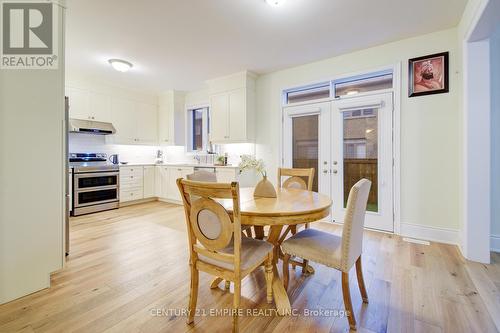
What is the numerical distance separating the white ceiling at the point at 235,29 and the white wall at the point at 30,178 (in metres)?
0.84

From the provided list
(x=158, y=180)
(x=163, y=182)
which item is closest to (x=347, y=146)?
(x=163, y=182)

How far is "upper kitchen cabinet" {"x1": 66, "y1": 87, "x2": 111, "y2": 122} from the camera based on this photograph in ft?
14.2

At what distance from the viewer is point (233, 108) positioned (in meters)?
4.35

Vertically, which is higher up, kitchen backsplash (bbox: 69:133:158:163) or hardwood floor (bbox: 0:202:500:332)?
kitchen backsplash (bbox: 69:133:158:163)

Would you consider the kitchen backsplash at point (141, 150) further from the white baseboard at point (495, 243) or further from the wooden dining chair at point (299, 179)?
the white baseboard at point (495, 243)

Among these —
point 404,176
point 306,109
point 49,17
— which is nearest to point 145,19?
point 49,17

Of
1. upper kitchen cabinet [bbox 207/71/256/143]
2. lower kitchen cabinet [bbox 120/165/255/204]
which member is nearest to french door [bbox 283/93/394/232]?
upper kitchen cabinet [bbox 207/71/256/143]

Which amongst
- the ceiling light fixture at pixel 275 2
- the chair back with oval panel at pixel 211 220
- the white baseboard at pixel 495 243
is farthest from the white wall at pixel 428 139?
the chair back with oval panel at pixel 211 220

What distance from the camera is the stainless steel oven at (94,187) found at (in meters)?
4.09

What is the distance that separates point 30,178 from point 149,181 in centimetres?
364

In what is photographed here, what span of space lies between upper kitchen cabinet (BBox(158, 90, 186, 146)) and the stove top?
137 cm

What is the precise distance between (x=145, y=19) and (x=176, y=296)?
286 cm

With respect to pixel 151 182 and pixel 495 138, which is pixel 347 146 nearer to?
pixel 495 138

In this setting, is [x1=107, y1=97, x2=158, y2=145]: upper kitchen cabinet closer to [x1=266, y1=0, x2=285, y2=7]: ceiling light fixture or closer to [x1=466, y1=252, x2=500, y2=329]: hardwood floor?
[x1=266, y1=0, x2=285, y2=7]: ceiling light fixture
